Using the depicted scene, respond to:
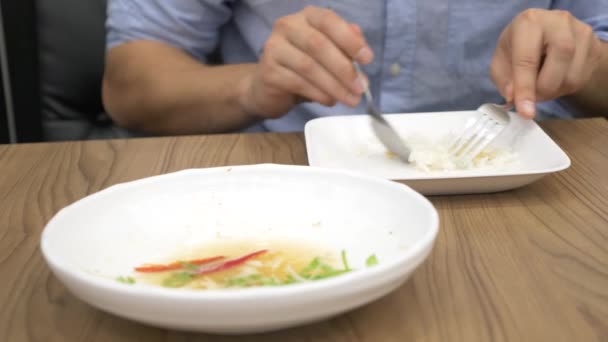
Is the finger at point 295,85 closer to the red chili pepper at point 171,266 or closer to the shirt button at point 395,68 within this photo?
the shirt button at point 395,68

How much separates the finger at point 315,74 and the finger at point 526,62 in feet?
0.60

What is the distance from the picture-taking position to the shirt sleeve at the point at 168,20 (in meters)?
1.21

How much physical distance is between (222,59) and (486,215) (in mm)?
800

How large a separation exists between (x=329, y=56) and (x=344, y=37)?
28mm

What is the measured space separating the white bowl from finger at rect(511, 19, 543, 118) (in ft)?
0.93

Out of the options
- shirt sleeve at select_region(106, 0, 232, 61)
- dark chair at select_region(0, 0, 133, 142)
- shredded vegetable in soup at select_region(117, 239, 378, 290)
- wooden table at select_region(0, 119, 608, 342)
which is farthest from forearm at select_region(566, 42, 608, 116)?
dark chair at select_region(0, 0, 133, 142)

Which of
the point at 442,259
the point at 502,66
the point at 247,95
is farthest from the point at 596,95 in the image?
the point at 442,259

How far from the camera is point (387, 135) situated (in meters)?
0.84

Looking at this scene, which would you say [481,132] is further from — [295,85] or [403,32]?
[403,32]

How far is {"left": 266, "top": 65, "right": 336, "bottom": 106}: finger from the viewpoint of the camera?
898mm

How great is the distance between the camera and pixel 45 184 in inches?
31.5

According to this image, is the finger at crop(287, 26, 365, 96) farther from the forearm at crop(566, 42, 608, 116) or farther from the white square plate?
the forearm at crop(566, 42, 608, 116)

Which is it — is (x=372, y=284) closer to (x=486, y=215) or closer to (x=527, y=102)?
(x=486, y=215)

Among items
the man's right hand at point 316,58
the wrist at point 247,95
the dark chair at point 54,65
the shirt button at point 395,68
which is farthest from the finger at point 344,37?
the dark chair at point 54,65
